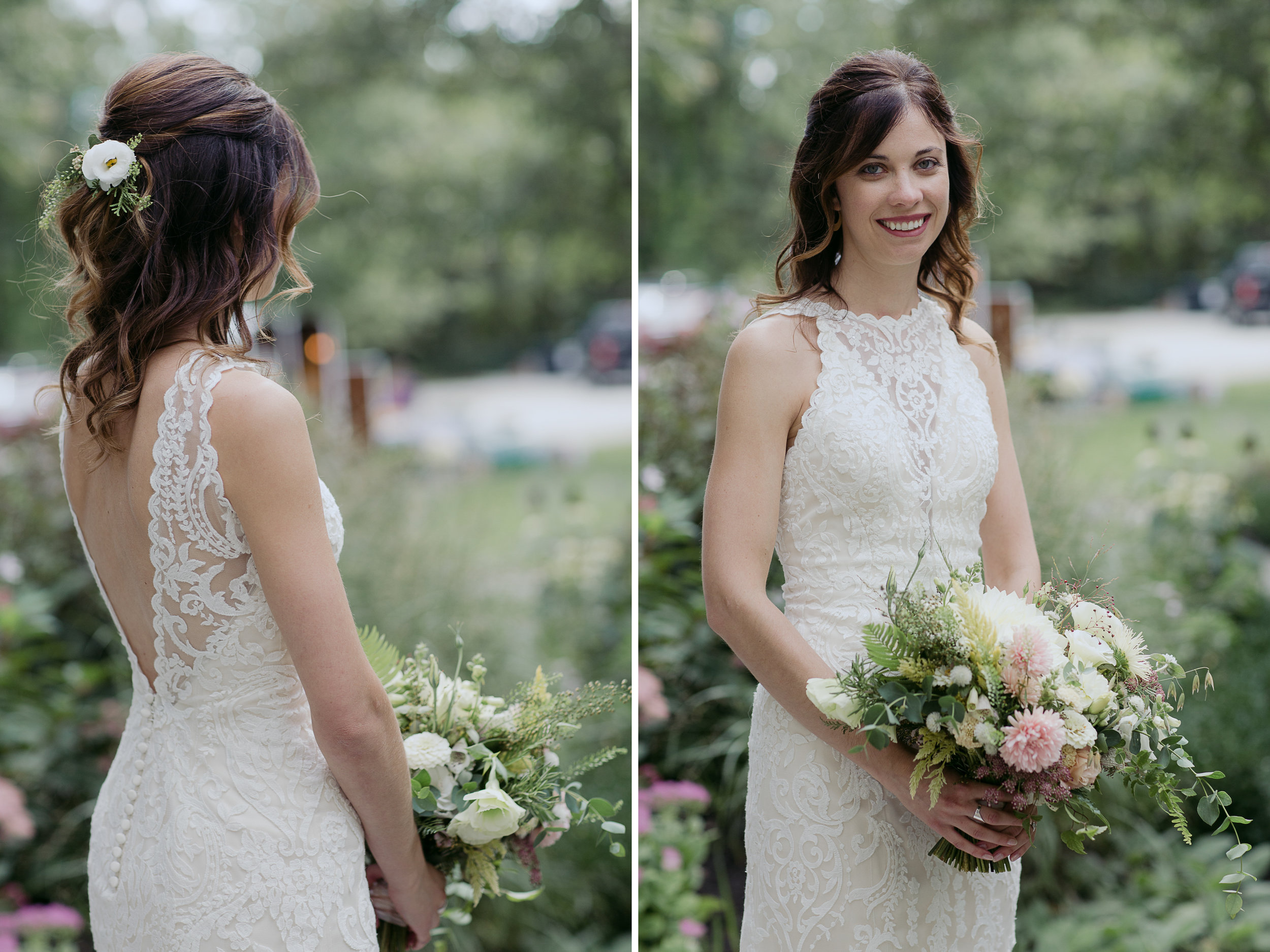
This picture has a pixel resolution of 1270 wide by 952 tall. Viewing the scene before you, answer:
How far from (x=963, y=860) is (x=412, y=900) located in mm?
945

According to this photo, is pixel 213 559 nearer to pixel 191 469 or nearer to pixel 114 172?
pixel 191 469

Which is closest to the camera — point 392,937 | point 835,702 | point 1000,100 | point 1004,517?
point 835,702

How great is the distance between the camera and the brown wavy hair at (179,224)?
5.20 feet

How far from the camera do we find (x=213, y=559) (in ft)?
5.09

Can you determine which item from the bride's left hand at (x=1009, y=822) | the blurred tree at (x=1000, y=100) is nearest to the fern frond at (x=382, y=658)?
the bride's left hand at (x=1009, y=822)

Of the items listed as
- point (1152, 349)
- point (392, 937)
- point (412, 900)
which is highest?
point (412, 900)

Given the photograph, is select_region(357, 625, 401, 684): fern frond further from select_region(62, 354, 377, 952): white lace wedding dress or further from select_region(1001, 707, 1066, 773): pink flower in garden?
select_region(1001, 707, 1066, 773): pink flower in garden

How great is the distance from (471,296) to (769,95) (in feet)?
21.3

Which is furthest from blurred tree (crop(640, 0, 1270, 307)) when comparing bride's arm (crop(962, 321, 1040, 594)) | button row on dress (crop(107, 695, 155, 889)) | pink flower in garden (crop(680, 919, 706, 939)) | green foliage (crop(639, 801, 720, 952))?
button row on dress (crop(107, 695, 155, 889))

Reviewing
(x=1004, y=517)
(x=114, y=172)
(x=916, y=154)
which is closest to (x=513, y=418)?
(x=1004, y=517)

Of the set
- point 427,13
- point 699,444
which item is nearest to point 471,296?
point 427,13

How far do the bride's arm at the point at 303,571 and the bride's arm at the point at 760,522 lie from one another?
645 mm

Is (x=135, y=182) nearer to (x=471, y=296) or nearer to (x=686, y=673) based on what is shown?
(x=686, y=673)

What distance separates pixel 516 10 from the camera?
7859mm
